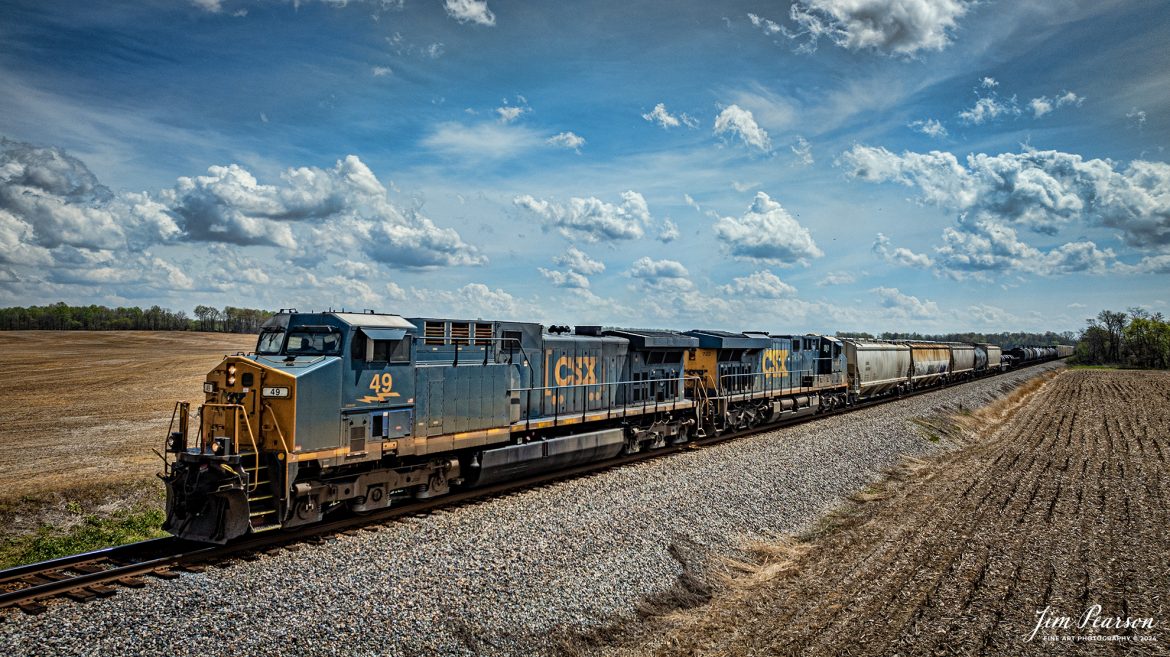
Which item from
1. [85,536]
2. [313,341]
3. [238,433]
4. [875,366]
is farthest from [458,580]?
[875,366]

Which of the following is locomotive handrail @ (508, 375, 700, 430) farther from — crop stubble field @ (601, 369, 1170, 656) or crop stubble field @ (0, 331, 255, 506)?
crop stubble field @ (0, 331, 255, 506)

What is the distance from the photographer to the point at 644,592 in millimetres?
8695

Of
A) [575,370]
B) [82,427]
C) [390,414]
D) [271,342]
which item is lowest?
[82,427]

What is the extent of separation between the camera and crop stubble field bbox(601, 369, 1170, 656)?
7641mm

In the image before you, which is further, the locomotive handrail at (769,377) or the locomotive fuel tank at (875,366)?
the locomotive fuel tank at (875,366)

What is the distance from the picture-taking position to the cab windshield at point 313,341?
9789 millimetres

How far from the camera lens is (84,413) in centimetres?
2294

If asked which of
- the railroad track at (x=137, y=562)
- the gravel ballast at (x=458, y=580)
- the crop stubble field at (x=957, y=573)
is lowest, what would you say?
the crop stubble field at (x=957, y=573)

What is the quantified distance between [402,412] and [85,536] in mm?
5839

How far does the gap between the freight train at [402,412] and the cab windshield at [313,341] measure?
20mm

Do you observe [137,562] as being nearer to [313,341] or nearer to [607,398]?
[313,341]

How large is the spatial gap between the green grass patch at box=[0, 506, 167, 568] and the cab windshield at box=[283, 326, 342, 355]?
4523mm
